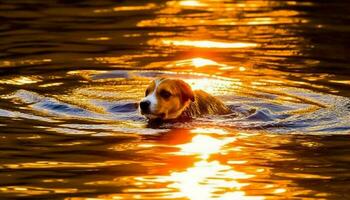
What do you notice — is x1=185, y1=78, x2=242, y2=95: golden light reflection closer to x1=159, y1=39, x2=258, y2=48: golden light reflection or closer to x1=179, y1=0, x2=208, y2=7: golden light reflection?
x1=159, y1=39, x2=258, y2=48: golden light reflection

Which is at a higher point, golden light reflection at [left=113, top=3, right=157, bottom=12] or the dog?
golden light reflection at [left=113, top=3, right=157, bottom=12]

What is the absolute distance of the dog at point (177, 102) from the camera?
1370 centimetres

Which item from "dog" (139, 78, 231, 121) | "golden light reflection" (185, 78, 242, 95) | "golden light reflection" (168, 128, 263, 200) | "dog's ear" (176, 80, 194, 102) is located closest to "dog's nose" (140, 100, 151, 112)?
"dog" (139, 78, 231, 121)

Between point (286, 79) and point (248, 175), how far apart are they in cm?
579

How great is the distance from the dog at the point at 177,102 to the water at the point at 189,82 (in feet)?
0.67

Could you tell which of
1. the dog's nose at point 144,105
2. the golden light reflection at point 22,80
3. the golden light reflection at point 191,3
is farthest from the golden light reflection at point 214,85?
the golden light reflection at point 191,3

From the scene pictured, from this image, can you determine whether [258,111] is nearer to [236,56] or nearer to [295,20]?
[236,56]

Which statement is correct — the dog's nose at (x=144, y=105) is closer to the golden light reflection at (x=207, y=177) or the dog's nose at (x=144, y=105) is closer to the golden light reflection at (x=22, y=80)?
the golden light reflection at (x=207, y=177)

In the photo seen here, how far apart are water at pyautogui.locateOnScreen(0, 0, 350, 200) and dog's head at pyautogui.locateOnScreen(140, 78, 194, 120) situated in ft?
0.75

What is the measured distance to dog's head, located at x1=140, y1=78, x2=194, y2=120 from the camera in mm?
13508

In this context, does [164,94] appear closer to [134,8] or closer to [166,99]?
[166,99]

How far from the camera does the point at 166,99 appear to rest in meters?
13.8

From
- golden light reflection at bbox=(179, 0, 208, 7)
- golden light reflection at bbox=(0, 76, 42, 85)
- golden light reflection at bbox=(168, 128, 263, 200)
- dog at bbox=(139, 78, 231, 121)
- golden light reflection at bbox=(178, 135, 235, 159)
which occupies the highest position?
golden light reflection at bbox=(179, 0, 208, 7)

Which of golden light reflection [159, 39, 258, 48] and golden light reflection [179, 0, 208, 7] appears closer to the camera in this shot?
golden light reflection [159, 39, 258, 48]
